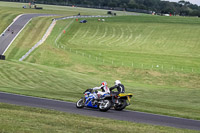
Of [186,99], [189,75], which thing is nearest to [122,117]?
[186,99]

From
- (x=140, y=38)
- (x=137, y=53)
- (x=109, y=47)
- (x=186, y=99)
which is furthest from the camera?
(x=140, y=38)

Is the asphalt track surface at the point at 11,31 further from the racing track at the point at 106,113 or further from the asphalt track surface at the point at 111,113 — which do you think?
the asphalt track surface at the point at 111,113

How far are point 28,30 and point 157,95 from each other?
→ 64.8m

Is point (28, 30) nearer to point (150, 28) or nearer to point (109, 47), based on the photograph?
point (109, 47)

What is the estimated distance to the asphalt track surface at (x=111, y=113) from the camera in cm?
2184

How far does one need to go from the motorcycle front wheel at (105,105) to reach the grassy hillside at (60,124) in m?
4.15

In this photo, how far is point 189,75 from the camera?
208 feet

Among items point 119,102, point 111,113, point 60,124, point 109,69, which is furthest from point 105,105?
point 109,69

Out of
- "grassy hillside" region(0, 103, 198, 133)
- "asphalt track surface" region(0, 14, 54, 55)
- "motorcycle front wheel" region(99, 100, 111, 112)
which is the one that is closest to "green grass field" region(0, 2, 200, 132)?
"asphalt track surface" region(0, 14, 54, 55)

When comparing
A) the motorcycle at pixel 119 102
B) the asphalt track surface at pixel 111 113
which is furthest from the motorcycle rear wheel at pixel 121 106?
the asphalt track surface at pixel 111 113

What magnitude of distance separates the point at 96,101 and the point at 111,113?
1.59 m

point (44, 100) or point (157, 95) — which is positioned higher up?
point (44, 100)

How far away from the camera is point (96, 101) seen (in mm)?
25188

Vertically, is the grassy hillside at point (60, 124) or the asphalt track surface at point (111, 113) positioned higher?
the grassy hillside at point (60, 124)
